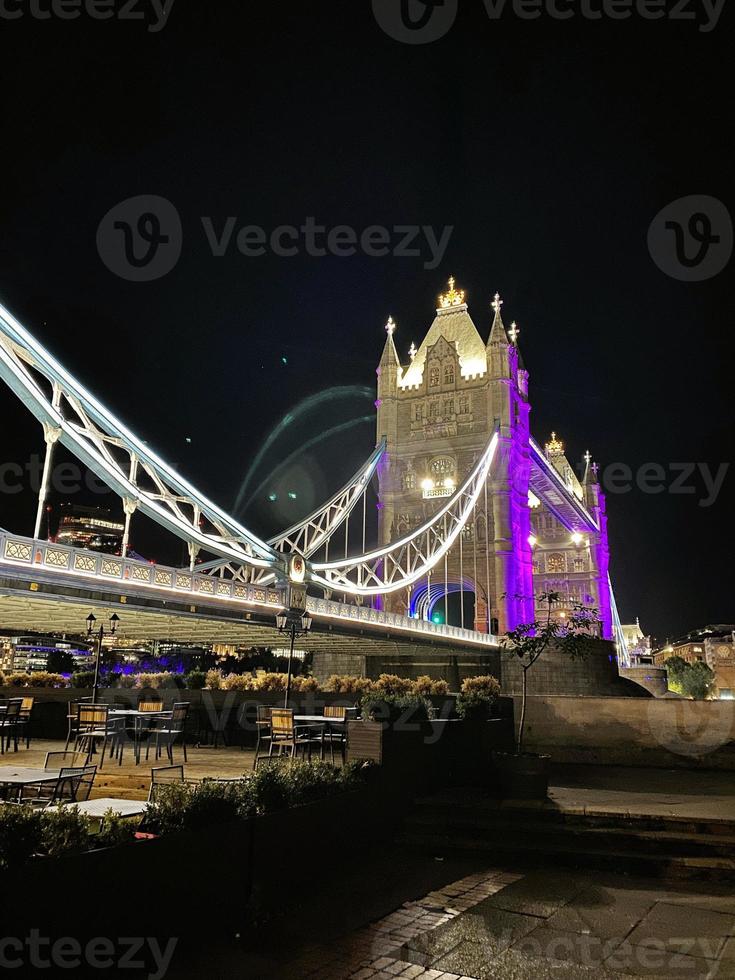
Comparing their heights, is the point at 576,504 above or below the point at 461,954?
above

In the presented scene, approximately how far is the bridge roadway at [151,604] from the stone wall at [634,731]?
7.93 m

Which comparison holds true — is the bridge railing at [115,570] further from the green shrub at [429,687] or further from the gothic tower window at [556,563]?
the gothic tower window at [556,563]

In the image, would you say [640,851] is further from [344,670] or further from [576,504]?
[576,504]

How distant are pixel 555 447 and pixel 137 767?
83535mm

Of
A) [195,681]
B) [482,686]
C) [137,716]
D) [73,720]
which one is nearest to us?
[137,716]

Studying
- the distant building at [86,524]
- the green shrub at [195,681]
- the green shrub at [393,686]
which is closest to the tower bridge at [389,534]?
the green shrub at [195,681]

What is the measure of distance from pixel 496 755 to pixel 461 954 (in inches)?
191

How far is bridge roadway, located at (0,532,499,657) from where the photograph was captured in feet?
44.4

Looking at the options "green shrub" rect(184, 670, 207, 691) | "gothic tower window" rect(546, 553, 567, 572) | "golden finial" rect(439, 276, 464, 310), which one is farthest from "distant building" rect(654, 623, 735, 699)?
"green shrub" rect(184, 670, 207, 691)

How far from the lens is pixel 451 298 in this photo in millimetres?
59562

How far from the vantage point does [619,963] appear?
468 centimetres

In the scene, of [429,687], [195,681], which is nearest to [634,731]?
[429,687]

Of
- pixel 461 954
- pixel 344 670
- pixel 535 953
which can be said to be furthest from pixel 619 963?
pixel 344 670

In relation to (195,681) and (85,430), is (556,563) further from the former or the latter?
(85,430)
